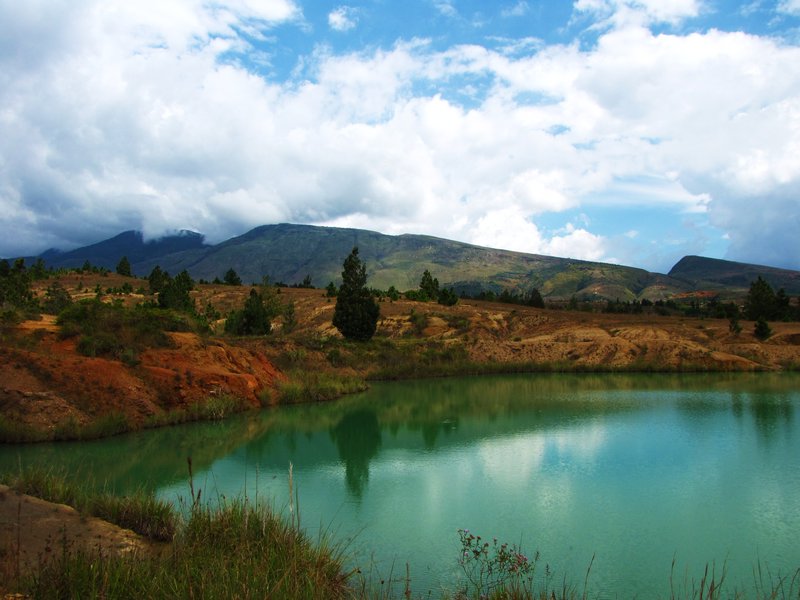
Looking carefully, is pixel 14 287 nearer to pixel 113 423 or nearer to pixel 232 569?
pixel 113 423

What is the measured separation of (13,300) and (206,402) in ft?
71.4

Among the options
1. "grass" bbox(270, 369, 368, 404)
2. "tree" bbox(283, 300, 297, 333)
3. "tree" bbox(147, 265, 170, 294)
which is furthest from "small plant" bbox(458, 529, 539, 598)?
"tree" bbox(147, 265, 170, 294)

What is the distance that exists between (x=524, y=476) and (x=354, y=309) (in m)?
27.9

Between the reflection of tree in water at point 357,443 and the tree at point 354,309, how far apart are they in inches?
584

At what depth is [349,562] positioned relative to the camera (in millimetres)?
9180

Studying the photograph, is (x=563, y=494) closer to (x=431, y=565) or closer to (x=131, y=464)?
(x=431, y=565)

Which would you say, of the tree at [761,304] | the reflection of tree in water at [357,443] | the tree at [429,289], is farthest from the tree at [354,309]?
the tree at [761,304]

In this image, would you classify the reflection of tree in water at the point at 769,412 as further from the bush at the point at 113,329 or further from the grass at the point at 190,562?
the bush at the point at 113,329

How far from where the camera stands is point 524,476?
14.8m

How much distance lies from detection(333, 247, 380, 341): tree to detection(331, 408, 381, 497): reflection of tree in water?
14.8 metres

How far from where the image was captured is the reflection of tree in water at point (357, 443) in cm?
1531

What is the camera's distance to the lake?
9625 mm

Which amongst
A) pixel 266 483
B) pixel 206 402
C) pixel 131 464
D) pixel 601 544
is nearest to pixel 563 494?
pixel 601 544

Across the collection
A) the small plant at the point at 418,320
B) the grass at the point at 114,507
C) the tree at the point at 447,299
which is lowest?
the grass at the point at 114,507
